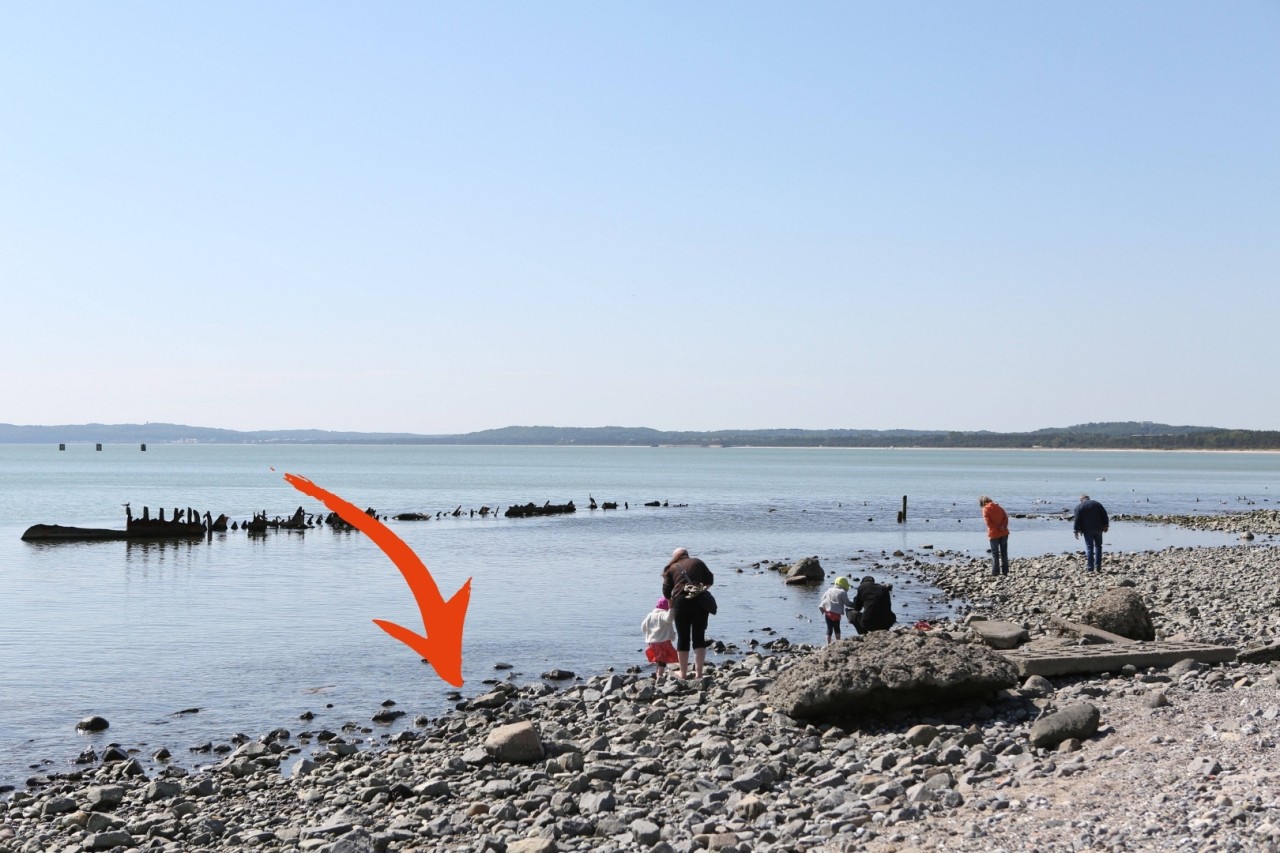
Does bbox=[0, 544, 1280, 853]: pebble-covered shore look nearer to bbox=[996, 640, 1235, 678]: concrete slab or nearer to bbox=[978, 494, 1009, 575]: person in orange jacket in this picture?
bbox=[996, 640, 1235, 678]: concrete slab

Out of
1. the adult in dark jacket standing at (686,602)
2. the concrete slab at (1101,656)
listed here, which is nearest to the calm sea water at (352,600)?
the adult in dark jacket standing at (686,602)

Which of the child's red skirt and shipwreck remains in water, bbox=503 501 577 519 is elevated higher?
the child's red skirt

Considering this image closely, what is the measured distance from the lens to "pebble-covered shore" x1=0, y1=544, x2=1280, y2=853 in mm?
8812

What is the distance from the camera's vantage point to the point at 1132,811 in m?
8.46

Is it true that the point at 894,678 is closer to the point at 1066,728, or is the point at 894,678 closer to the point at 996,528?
the point at 1066,728

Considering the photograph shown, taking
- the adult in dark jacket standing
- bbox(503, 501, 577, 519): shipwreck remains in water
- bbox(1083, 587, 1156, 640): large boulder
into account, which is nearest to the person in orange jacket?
bbox(1083, 587, 1156, 640): large boulder

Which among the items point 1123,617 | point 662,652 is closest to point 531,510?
point 662,652

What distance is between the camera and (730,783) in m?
11.2

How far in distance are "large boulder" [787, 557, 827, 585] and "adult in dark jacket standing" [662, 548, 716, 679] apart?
707 inches

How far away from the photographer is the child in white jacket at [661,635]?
56.2 feet

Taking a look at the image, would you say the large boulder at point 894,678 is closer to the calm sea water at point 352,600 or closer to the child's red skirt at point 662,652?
the child's red skirt at point 662,652

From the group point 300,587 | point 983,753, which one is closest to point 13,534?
point 300,587

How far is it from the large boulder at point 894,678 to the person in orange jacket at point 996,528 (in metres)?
15.5

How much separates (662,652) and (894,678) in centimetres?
554
